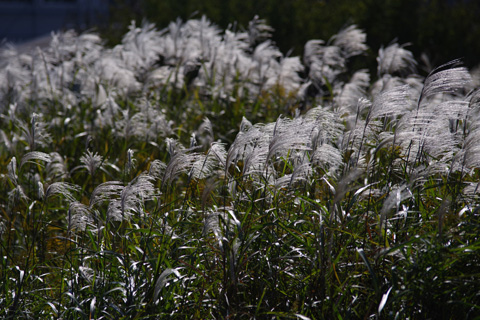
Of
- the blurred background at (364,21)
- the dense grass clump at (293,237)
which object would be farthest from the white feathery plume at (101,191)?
the blurred background at (364,21)

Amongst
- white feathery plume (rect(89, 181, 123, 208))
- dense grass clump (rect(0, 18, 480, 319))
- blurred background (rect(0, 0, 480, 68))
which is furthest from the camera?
blurred background (rect(0, 0, 480, 68))

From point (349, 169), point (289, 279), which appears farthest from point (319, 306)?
point (349, 169)

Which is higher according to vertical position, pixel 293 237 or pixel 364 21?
pixel 364 21

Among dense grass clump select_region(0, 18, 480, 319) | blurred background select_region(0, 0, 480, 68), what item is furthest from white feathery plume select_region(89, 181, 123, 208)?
blurred background select_region(0, 0, 480, 68)

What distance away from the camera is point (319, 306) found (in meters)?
3.48

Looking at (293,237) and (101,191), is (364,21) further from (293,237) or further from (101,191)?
(101,191)

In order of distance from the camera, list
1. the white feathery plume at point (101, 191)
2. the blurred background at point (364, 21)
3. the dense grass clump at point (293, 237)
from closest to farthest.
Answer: the dense grass clump at point (293, 237) < the white feathery plume at point (101, 191) < the blurred background at point (364, 21)

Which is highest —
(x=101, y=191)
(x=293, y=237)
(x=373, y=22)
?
(x=373, y=22)

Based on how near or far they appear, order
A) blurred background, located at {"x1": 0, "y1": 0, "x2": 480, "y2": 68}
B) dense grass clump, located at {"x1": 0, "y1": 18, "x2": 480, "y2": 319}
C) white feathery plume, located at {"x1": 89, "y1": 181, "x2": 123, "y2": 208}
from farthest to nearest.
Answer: blurred background, located at {"x1": 0, "y1": 0, "x2": 480, "y2": 68} < white feathery plume, located at {"x1": 89, "y1": 181, "x2": 123, "y2": 208} < dense grass clump, located at {"x1": 0, "y1": 18, "x2": 480, "y2": 319}

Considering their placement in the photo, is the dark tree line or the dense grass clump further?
the dark tree line

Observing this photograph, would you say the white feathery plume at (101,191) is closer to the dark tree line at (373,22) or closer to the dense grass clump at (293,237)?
the dense grass clump at (293,237)

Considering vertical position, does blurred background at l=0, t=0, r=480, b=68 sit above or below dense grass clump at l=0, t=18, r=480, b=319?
above

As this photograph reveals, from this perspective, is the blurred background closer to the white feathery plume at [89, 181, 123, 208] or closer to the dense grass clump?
the dense grass clump

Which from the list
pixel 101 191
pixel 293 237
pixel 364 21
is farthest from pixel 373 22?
pixel 101 191
